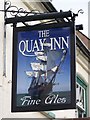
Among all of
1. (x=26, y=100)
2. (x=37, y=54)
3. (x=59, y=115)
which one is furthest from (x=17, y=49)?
(x=59, y=115)

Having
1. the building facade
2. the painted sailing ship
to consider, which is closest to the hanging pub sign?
the painted sailing ship

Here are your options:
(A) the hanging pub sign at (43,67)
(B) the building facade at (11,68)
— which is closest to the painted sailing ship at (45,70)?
(A) the hanging pub sign at (43,67)

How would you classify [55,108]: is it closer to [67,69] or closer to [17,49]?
[67,69]

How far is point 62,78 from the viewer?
10.1 meters

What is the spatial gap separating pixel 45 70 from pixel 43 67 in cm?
7

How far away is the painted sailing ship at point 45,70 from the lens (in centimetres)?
1009

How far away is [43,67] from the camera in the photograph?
10375mm

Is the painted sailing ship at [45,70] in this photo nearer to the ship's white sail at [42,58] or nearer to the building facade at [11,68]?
the ship's white sail at [42,58]

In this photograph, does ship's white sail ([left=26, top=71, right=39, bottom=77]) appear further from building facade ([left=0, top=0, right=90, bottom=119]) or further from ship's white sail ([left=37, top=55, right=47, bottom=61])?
building facade ([left=0, top=0, right=90, bottom=119])

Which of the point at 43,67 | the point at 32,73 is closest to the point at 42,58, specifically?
the point at 43,67

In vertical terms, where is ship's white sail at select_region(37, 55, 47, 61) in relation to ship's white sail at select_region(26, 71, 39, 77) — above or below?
above

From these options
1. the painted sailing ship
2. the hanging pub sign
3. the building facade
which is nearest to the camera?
the hanging pub sign

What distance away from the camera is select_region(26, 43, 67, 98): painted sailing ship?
10.1 m

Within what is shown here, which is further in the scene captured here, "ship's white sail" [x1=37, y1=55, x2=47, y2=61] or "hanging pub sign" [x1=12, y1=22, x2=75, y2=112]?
"ship's white sail" [x1=37, y1=55, x2=47, y2=61]
